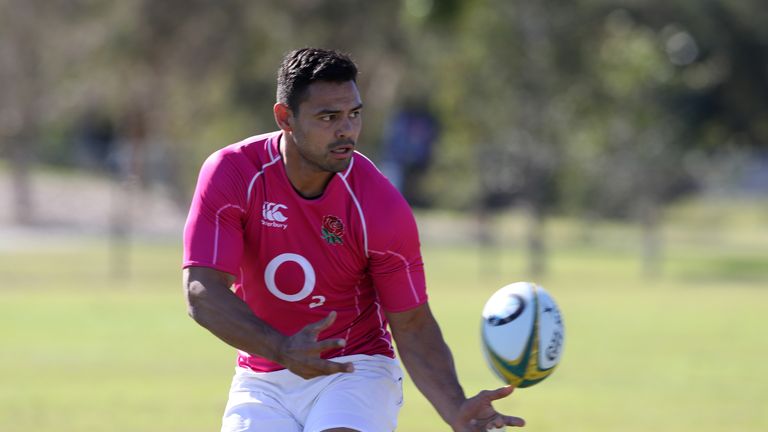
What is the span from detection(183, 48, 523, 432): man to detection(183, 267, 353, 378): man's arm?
1 centimetres

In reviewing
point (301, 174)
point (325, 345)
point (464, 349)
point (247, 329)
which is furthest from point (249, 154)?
point (464, 349)

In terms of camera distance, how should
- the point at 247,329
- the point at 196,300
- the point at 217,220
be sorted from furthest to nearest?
1. the point at 217,220
2. the point at 196,300
3. the point at 247,329

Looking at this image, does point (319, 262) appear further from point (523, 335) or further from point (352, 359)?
point (523, 335)

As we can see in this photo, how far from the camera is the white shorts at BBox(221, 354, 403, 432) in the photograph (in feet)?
20.2

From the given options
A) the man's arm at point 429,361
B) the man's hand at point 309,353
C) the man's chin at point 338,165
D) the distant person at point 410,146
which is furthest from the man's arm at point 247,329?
the distant person at point 410,146

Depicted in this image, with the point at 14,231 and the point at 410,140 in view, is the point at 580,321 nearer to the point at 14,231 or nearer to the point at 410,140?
the point at 14,231

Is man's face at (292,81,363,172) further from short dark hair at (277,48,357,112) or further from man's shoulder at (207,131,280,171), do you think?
man's shoulder at (207,131,280,171)

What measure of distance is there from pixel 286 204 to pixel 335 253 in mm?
319

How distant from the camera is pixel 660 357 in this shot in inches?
687

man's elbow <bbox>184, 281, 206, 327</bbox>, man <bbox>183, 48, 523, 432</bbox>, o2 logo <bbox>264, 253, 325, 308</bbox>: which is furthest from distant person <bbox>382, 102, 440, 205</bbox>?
man's elbow <bbox>184, 281, 206, 327</bbox>

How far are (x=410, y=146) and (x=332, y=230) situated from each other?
140 ft

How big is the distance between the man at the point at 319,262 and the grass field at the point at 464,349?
5.33 m

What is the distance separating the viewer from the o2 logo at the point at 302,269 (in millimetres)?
6297

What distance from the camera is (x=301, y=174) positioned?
20.6ft
